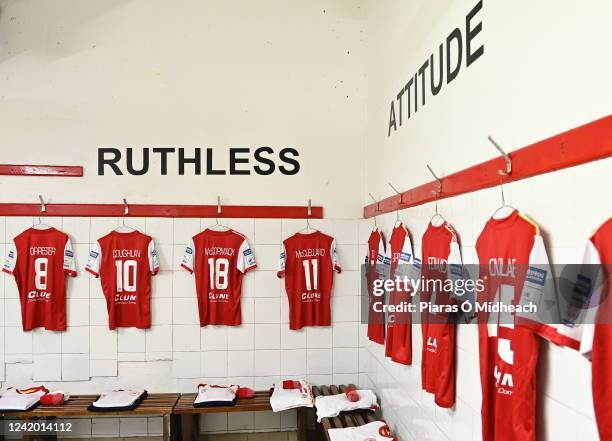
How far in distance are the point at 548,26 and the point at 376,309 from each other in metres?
2.23

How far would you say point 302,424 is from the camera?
3207 mm

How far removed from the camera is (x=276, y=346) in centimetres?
356

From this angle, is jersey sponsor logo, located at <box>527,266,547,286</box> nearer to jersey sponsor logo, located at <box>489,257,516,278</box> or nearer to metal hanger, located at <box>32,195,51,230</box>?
jersey sponsor logo, located at <box>489,257,516,278</box>

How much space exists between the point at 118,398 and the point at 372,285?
6.57 feet

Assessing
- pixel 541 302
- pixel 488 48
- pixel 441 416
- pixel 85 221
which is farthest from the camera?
pixel 85 221

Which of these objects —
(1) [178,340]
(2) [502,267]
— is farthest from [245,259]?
(2) [502,267]

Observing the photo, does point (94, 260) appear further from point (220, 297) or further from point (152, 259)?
point (220, 297)

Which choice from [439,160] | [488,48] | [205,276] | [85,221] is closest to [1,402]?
[85,221]

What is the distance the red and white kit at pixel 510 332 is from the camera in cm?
131

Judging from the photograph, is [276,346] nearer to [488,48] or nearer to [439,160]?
[439,160]

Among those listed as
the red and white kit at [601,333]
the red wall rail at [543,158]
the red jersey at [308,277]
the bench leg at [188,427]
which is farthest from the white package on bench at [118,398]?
the red and white kit at [601,333]

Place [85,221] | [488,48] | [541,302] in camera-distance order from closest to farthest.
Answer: [541,302] → [488,48] → [85,221]

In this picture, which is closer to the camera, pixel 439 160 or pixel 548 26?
pixel 548 26

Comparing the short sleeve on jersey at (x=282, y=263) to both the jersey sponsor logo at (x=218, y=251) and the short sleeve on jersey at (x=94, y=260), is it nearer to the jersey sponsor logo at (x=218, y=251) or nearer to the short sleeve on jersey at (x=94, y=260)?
the jersey sponsor logo at (x=218, y=251)
